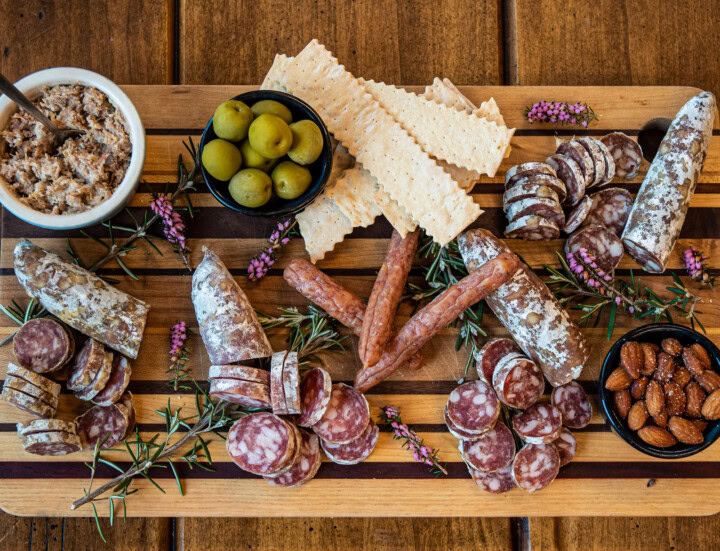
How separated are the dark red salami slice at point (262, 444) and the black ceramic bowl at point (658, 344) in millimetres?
729

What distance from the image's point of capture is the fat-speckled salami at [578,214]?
1394mm

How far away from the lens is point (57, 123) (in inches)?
49.4

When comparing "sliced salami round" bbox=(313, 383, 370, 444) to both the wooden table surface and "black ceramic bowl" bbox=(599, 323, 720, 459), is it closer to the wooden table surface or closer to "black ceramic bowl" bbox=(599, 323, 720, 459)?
the wooden table surface

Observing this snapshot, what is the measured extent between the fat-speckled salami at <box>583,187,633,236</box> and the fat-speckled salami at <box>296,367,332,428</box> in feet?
2.45

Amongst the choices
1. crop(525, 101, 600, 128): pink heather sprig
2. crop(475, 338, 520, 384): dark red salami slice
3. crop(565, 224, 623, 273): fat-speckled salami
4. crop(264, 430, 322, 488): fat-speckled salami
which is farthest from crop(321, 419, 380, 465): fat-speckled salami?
crop(525, 101, 600, 128): pink heather sprig

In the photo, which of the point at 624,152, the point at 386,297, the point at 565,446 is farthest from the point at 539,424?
the point at 624,152

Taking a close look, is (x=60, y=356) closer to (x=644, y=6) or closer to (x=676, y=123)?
(x=676, y=123)

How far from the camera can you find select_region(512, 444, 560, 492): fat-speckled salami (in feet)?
4.47

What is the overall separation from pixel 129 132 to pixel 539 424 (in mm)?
1135

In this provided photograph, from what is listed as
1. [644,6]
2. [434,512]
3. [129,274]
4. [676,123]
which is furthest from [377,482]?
[644,6]

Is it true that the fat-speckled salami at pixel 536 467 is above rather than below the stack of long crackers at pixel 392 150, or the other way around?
below

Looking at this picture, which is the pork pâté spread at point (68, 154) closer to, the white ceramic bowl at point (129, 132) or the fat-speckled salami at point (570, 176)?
the white ceramic bowl at point (129, 132)

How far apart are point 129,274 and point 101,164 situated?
0.90 ft

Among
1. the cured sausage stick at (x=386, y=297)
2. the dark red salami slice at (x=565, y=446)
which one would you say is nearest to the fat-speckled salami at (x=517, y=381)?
the dark red salami slice at (x=565, y=446)
